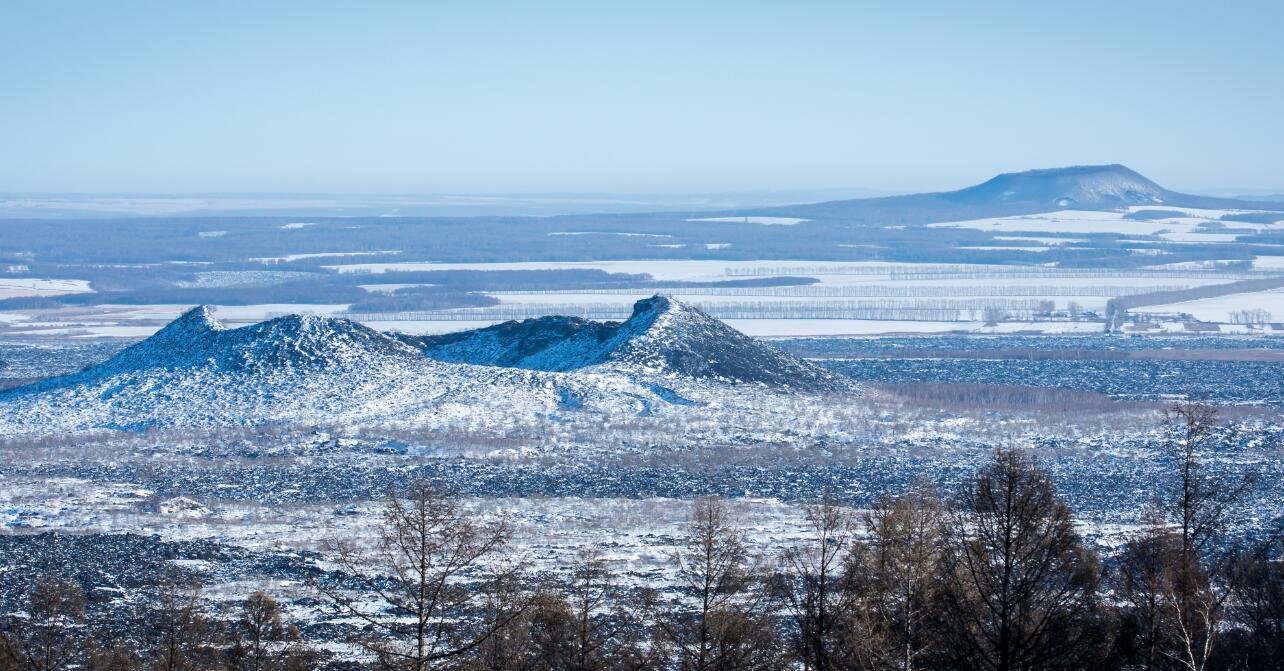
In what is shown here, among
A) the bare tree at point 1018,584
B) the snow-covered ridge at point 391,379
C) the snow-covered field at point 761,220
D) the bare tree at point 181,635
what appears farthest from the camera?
the snow-covered field at point 761,220

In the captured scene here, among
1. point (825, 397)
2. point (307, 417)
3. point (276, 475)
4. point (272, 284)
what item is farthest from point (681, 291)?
point (276, 475)

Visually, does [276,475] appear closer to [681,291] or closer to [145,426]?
[145,426]

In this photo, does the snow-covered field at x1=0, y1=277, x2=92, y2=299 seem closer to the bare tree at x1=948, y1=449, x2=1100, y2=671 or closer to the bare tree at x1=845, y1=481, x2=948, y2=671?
the bare tree at x1=845, y1=481, x2=948, y2=671

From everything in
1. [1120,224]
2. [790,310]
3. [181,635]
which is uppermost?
[181,635]

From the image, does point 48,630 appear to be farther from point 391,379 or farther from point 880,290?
point 880,290

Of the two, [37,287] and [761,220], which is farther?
[761,220]

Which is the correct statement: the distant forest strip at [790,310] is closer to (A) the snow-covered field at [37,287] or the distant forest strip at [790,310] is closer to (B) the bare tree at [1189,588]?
(A) the snow-covered field at [37,287]

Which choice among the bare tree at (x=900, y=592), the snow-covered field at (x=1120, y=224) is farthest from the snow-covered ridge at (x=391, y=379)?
the snow-covered field at (x=1120, y=224)

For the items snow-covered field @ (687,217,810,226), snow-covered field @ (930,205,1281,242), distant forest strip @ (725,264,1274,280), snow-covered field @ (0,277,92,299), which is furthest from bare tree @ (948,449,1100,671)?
snow-covered field @ (687,217,810,226)

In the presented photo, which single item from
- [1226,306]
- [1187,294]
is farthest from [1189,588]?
[1187,294]
